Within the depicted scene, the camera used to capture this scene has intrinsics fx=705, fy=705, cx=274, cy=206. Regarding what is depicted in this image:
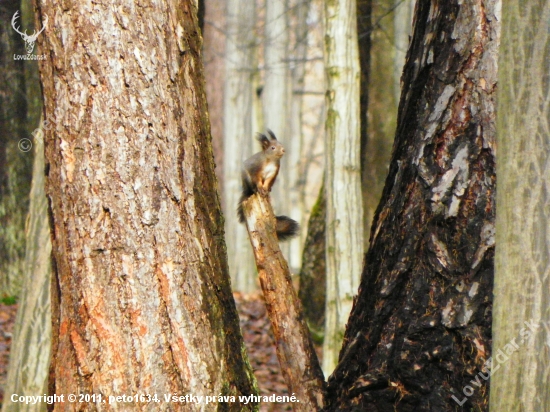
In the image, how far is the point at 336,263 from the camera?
7.19m

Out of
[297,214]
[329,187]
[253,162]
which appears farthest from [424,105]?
[297,214]

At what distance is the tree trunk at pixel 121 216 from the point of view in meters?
3.08

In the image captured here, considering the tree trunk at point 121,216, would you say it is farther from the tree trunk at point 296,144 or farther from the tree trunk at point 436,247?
the tree trunk at point 296,144

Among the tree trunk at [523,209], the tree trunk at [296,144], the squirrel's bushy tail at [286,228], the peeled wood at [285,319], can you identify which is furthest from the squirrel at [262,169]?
the tree trunk at [296,144]

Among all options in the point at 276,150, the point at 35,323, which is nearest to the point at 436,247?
the point at 276,150

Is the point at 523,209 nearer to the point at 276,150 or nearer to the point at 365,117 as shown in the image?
the point at 276,150

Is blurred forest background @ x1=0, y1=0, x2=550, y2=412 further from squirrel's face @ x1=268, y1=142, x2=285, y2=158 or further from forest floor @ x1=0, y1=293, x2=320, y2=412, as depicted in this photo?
forest floor @ x1=0, y1=293, x2=320, y2=412

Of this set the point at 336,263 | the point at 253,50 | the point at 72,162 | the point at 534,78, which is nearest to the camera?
the point at 534,78

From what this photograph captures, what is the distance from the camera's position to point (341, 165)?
7.24m

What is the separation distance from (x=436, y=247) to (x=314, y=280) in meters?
6.53

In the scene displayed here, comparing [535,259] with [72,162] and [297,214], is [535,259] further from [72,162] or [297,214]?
[297,214]

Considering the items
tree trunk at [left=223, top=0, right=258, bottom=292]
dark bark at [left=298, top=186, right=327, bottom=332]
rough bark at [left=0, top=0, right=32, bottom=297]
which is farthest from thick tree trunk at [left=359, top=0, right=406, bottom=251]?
tree trunk at [left=223, top=0, right=258, bottom=292]

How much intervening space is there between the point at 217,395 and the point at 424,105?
1718mm

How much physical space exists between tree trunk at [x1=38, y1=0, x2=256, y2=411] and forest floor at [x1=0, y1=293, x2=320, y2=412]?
12.7 feet
